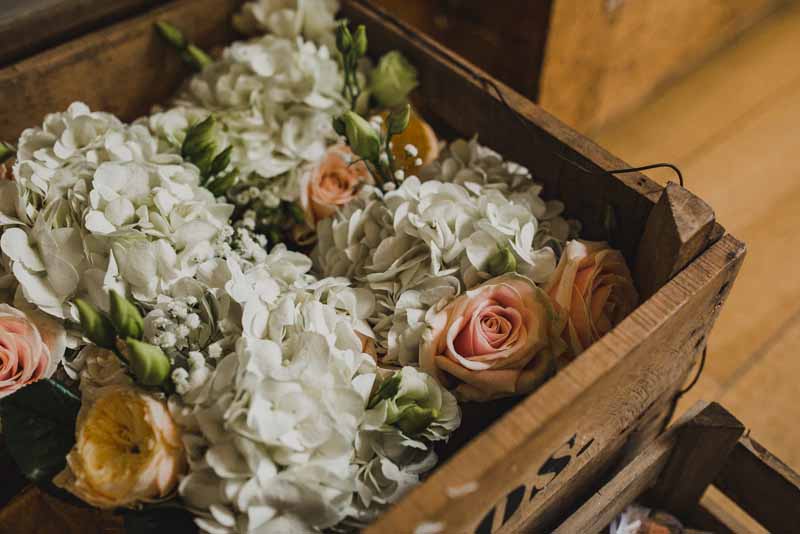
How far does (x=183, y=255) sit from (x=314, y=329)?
0.64 ft

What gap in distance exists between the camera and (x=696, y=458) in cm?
97

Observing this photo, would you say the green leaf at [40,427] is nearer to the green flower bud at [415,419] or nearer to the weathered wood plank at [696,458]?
the green flower bud at [415,419]

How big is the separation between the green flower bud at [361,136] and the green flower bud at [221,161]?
16cm

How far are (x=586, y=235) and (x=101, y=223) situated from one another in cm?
60

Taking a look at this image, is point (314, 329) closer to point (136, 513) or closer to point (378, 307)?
point (378, 307)

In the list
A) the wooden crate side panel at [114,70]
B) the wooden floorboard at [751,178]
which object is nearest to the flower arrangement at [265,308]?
the wooden crate side panel at [114,70]

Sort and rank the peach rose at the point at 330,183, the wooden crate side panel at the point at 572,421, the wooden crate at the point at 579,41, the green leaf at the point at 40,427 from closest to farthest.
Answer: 1. the wooden crate side panel at the point at 572,421
2. the green leaf at the point at 40,427
3. the peach rose at the point at 330,183
4. the wooden crate at the point at 579,41

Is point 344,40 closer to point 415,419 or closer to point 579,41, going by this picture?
point 415,419

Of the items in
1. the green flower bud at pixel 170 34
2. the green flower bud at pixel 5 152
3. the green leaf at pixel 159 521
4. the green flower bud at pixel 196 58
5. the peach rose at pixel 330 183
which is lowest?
the green leaf at pixel 159 521

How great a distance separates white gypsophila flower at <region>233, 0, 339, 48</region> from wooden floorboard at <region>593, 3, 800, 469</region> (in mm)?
933

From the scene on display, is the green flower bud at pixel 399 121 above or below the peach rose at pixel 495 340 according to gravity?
above

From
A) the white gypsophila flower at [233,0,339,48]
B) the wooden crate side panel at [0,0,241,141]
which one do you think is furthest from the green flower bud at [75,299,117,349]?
the white gypsophila flower at [233,0,339,48]

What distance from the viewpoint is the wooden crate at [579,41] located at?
1.58 meters

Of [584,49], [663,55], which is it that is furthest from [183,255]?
[663,55]
